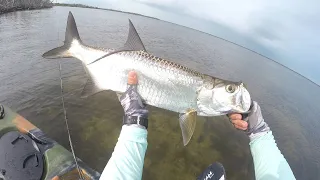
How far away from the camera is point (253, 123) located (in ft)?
14.3

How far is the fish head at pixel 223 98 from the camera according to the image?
4223 mm

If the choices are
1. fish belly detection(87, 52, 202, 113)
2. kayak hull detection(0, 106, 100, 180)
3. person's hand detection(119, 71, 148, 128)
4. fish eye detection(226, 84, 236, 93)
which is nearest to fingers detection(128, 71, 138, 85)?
person's hand detection(119, 71, 148, 128)

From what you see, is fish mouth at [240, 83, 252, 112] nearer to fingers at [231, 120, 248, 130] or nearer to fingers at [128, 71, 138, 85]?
fingers at [231, 120, 248, 130]

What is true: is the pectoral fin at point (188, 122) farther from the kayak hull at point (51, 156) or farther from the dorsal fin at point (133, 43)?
the kayak hull at point (51, 156)

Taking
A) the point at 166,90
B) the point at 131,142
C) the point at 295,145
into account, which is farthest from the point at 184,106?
the point at 295,145

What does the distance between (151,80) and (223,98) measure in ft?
4.49

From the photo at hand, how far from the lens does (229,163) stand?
12.5 metres

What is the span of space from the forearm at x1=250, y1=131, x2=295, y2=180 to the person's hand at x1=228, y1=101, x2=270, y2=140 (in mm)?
103

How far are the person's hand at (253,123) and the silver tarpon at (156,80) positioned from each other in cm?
29

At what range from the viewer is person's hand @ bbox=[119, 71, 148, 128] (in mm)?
3858

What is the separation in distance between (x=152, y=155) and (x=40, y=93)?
807 centimetres

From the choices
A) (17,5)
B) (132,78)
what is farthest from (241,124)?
(17,5)

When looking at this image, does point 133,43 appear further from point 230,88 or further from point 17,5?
point 17,5

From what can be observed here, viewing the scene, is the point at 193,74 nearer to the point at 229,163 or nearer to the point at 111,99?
the point at 229,163
